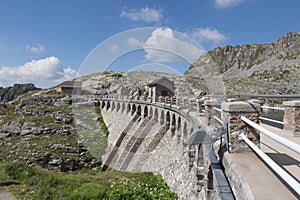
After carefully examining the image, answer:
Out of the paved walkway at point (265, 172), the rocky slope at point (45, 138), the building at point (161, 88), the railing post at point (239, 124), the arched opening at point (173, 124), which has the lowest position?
the rocky slope at point (45, 138)

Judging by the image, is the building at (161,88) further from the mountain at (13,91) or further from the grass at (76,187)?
the mountain at (13,91)

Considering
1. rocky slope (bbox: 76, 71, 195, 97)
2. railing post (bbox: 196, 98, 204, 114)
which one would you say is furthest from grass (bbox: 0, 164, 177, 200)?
rocky slope (bbox: 76, 71, 195, 97)

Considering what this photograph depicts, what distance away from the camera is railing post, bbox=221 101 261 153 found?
3551mm

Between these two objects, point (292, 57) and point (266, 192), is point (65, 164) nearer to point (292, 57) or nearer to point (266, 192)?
point (266, 192)

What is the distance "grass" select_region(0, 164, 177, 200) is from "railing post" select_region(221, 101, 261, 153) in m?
8.64

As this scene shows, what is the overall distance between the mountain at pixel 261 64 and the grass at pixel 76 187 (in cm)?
4566

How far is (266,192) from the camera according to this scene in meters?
2.50

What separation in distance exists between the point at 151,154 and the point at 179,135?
3.98 meters

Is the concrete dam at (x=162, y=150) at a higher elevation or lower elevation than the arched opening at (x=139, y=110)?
lower

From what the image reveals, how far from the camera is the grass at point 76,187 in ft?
38.4

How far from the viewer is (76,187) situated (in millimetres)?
14242

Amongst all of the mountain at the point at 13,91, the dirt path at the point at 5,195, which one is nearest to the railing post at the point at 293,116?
the dirt path at the point at 5,195

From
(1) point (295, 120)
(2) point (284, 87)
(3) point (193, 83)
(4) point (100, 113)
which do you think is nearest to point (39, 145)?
(4) point (100, 113)

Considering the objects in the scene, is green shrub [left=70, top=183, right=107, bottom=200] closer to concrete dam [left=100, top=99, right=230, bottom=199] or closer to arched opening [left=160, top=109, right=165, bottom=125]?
concrete dam [left=100, top=99, right=230, bottom=199]
